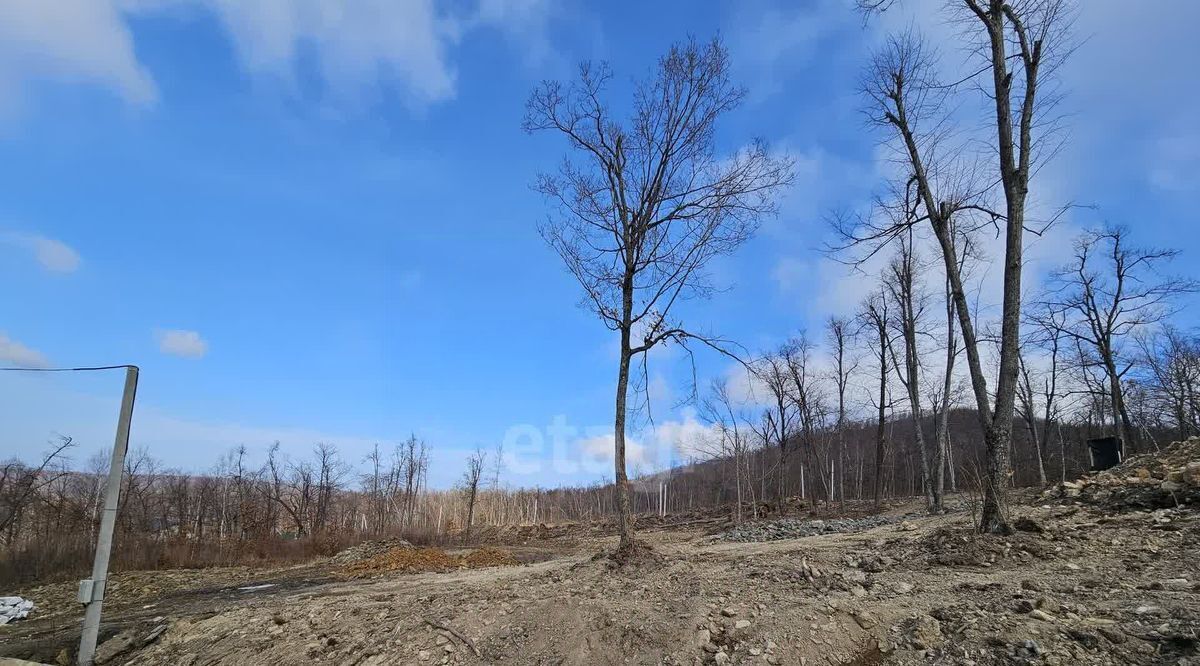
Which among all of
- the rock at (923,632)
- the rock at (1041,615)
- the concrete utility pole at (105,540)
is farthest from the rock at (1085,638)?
the concrete utility pole at (105,540)

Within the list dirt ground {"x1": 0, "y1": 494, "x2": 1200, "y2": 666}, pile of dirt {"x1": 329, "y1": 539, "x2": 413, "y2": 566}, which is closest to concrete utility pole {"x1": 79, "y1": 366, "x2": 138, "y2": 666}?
dirt ground {"x1": 0, "y1": 494, "x2": 1200, "y2": 666}

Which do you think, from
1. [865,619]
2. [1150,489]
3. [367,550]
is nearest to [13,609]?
[367,550]

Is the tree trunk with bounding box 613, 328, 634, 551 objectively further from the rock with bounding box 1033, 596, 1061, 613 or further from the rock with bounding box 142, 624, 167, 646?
the rock with bounding box 142, 624, 167, 646

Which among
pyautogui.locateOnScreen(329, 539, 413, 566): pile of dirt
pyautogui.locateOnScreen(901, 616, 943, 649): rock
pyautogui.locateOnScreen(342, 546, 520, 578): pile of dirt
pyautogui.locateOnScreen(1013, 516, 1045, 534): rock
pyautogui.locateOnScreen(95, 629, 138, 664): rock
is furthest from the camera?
pyautogui.locateOnScreen(329, 539, 413, 566): pile of dirt

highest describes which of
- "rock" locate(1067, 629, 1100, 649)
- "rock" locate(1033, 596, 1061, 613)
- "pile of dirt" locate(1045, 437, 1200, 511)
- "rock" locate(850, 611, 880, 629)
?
"pile of dirt" locate(1045, 437, 1200, 511)

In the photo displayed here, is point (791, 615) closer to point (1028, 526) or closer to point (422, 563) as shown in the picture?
point (1028, 526)

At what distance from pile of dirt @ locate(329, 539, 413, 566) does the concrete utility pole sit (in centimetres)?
1423

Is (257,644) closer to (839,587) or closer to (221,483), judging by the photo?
(839,587)

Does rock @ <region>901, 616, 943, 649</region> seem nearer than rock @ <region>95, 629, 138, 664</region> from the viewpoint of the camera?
Yes

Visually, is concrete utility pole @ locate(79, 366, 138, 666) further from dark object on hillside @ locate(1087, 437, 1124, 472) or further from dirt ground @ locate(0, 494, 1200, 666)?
dark object on hillside @ locate(1087, 437, 1124, 472)

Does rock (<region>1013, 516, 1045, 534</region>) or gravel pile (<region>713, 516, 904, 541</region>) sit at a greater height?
rock (<region>1013, 516, 1045, 534</region>)

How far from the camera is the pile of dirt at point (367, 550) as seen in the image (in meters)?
22.0

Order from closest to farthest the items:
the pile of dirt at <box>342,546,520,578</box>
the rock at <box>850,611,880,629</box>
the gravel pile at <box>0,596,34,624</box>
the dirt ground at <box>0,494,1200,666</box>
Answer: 1. the dirt ground at <box>0,494,1200,666</box>
2. the rock at <box>850,611,880,629</box>
3. the gravel pile at <box>0,596,34,624</box>
4. the pile of dirt at <box>342,546,520,578</box>

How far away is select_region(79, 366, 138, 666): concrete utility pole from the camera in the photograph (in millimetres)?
7457
